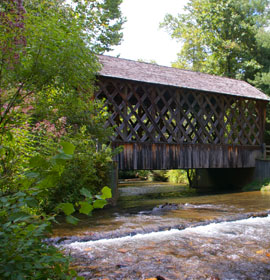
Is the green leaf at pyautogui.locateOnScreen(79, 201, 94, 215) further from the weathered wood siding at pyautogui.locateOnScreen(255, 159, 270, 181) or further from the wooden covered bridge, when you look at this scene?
the weathered wood siding at pyautogui.locateOnScreen(255, 159, 270, 181)

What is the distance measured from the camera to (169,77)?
14.0 metres

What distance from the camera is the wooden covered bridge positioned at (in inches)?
484

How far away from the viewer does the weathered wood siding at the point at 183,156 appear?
12352 mm

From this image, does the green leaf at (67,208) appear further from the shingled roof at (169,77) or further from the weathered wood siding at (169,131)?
the shingled roof at (169,77)

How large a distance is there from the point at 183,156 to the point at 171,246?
8.99 metres

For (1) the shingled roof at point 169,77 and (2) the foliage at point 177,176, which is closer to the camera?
(1) the shingled roof at point 169,77

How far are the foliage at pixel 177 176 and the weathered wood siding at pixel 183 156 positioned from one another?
6.45m

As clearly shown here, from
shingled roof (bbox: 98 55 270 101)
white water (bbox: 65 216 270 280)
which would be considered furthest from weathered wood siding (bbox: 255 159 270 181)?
white water (bbox: 65 216 270 280)

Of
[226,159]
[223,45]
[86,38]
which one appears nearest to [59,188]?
[86,38]

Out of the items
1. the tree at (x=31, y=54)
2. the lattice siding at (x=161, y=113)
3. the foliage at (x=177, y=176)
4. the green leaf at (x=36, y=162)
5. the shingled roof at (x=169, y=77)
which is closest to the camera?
the green leaf at (x=36, y=162)

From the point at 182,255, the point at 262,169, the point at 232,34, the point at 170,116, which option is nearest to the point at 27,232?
the point at 182,255

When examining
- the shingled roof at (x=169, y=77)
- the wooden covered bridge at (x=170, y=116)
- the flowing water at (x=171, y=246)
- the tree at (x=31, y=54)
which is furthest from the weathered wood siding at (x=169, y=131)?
the tree at (x=31, y=54)

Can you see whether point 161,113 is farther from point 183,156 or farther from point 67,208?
point 67,208

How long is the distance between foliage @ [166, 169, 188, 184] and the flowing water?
14.1m
